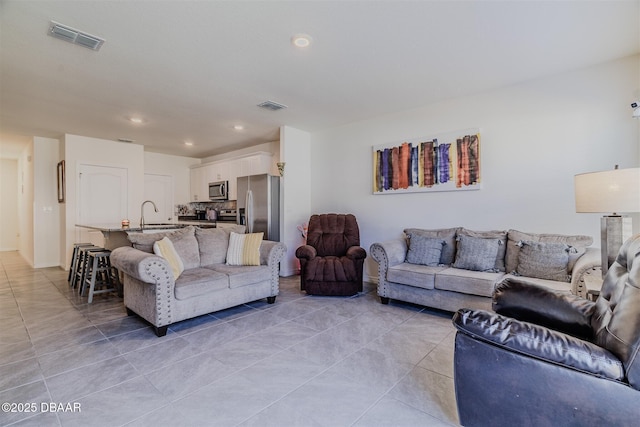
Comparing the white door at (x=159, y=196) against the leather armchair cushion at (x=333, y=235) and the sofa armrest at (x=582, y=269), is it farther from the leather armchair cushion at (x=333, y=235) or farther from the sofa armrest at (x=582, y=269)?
the sofa armrest at (x=582, y=269)

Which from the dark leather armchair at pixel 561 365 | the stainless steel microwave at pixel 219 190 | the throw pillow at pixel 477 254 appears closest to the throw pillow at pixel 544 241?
the throw pillow at pixel 477 254

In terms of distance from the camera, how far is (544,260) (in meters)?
2.88

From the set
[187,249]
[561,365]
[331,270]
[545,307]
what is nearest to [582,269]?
[545,307]

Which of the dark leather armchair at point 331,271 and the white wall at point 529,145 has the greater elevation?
the white wall at point 529,145

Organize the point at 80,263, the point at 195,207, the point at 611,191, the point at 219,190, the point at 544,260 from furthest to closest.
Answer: the point at 195,207 → the point at 219,190 → the point at 80,263 → the point at 544,260 → the point at 611,191

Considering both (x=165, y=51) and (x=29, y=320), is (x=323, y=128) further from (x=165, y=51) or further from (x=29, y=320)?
(x=29, y=320)

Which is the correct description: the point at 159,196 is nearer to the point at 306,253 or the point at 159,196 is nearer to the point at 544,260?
the point at 306,253

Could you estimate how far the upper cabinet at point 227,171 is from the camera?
5932 mm

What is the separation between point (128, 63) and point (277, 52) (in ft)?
4.68

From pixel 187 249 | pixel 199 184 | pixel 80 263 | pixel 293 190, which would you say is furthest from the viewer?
pixel 199 184

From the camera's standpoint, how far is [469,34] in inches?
95.4

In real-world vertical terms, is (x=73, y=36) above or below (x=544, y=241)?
above

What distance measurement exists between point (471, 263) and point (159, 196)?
673 centimetres

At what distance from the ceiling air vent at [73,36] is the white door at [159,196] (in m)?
4.91
